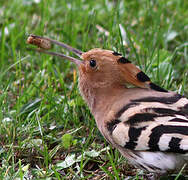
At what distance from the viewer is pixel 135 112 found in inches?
106

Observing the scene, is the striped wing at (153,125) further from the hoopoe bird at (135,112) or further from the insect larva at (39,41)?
the insect larva at (39,41)

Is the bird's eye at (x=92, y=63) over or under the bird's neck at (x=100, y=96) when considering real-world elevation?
over

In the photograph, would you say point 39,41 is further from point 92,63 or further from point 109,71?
point 109,71

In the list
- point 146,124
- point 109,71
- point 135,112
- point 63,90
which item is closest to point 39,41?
point 63,90

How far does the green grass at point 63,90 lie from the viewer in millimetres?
2965

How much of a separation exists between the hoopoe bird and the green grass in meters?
0.17

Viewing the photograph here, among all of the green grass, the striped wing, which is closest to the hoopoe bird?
the striped wing

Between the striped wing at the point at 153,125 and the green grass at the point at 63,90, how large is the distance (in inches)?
8.3

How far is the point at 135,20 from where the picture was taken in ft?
16.2

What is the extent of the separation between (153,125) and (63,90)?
1292 millimetres

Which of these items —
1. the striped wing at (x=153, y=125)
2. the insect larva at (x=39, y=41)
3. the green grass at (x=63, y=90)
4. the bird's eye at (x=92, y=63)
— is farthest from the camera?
the insect larva at (x=39, y=41)

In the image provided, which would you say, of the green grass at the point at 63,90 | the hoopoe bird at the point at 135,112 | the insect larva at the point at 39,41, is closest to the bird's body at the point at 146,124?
the hoopoe bird at the point at 135,112

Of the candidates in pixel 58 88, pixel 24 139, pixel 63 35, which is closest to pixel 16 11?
pixel 63 35

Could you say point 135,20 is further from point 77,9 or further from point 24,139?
point 24,139
